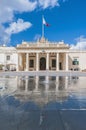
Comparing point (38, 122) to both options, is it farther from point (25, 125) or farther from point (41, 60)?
point (41, 60)

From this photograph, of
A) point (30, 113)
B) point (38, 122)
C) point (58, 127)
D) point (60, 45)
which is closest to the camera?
point (58, 127)

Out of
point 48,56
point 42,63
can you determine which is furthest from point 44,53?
point 42,63

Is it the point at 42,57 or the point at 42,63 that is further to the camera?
the point at 42,57

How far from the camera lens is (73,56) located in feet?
263

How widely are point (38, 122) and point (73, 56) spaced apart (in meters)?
75.2

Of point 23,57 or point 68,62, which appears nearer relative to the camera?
point 68,62

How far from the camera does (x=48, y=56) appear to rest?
3039 inches

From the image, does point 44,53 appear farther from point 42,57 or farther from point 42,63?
point 42,63

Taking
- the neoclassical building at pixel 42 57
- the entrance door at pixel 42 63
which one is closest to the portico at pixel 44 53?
the neoclassical building at pixel 42 57

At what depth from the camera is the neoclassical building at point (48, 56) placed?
250 ft

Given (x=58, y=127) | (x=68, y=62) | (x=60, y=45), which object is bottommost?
(x=58, y=127)

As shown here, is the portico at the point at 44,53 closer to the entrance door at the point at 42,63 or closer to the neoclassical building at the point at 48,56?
the neoclassical building at the point at 48,56

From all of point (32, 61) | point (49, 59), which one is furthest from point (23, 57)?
point (49, 59)

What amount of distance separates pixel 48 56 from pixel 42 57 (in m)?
4.93
